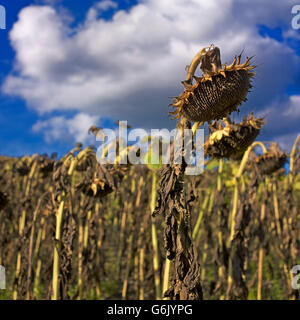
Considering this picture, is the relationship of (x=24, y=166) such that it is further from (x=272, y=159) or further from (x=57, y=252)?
(x=272, y=159)

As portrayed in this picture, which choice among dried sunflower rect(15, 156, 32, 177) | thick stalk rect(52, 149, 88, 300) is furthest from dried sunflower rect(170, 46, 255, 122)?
dried sunflower rect(15, 156, 32, 177)

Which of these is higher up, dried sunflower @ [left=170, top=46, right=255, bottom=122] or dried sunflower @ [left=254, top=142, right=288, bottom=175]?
dried sunflower @ [left=254, top=142, right=288, bottom=175]

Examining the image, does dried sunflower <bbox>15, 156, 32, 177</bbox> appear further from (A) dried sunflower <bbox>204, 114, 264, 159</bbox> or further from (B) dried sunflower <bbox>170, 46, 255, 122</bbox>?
(B) dried sunflower <bbox>170, 46, 255, 122</bbox>

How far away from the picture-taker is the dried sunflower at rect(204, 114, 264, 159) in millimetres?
2607

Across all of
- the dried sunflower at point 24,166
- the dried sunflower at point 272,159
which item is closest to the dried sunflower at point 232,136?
the dried sunflower at point 272,159

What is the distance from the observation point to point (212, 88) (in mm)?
1754

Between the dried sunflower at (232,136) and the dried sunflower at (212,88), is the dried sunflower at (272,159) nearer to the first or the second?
the dried sunflower at (232,136)

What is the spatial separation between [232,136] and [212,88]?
3.06 ft

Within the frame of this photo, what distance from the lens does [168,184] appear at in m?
1.90

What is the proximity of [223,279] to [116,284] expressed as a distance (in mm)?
3776

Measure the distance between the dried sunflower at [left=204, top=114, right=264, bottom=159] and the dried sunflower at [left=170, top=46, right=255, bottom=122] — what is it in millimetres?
726
